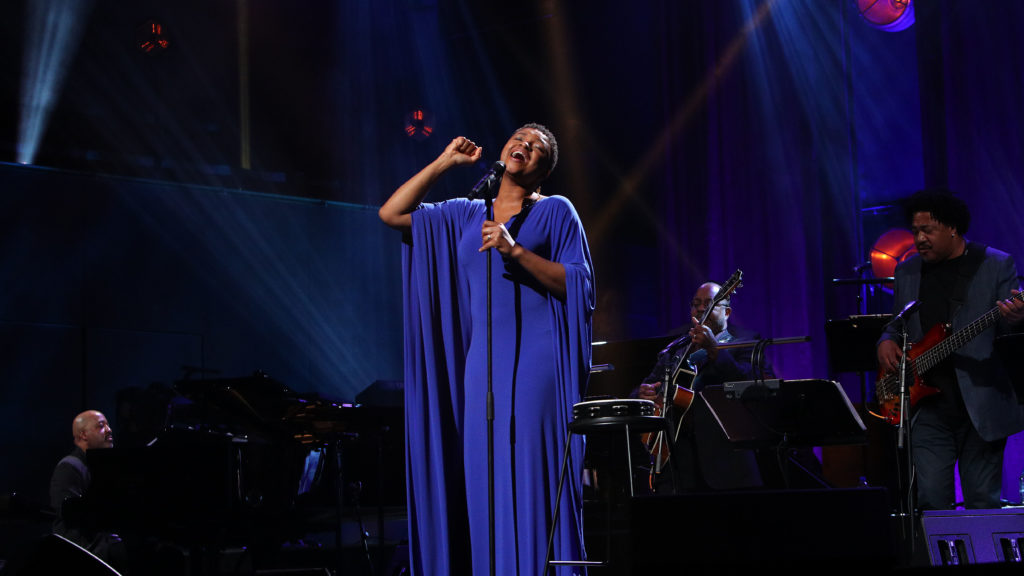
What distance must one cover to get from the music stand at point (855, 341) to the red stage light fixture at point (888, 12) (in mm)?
2981

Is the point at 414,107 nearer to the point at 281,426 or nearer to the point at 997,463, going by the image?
the point at 281,426

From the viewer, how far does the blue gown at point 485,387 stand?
3127mm

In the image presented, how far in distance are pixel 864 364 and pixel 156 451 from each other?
13.4 ft

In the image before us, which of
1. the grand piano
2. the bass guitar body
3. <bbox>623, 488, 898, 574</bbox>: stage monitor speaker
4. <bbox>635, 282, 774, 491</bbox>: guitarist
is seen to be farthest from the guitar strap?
the grand piano

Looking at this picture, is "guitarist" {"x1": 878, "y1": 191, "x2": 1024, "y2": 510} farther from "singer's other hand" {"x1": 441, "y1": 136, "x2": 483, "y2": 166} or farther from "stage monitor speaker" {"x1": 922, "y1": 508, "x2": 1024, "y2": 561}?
"singer's other hand" {"x1": 441, "y1": 136, "x2": 483, "y2": 166}

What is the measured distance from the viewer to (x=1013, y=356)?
157 inches

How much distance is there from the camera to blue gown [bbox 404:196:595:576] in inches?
123

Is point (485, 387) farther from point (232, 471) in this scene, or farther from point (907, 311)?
point (232, 471)

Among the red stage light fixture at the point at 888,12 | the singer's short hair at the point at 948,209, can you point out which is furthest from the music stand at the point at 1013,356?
the red stage light fixture at the point at 888,12

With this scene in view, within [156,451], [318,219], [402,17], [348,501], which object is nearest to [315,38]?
[402,17]

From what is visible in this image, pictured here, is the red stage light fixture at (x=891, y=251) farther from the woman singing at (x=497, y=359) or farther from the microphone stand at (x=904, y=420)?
the woman singing at (x=497, y=359)

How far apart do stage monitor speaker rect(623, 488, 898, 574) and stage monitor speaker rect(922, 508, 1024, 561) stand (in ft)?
5.92

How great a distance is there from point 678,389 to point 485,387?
10.7 ft

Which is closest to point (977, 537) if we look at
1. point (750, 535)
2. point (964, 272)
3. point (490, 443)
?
point (964, 272)
